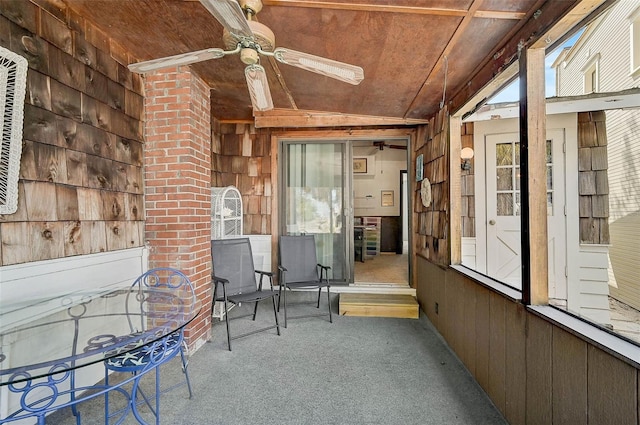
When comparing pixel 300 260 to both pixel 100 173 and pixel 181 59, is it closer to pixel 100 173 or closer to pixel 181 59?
pixel 100 173

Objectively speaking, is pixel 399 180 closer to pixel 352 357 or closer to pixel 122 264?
pixel 352 357

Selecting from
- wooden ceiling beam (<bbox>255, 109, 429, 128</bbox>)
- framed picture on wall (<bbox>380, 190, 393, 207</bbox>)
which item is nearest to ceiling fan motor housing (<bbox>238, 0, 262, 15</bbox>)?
wooden ceiling beam (<bbox>255, 109, 429, 128</bbox>)

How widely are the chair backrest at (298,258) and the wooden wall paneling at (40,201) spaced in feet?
7.71

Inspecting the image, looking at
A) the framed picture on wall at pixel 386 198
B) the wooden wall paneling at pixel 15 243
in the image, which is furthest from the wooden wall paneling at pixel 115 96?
the framed picture on wall at pixel 386 198

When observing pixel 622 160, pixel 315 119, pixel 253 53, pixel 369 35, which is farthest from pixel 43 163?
pixel 622 160

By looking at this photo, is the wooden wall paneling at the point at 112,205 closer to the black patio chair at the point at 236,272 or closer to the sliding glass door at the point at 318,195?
the black patio chair at the point at 236,272

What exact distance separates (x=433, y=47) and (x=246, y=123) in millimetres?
2766

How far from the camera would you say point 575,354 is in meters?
1.23

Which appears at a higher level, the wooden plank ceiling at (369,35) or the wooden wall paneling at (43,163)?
the wooden plank ceiling at (369,35)

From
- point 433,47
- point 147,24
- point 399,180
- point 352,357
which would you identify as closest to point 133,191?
point 147,24

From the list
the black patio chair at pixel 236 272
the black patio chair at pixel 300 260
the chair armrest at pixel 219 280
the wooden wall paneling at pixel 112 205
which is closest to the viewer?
the wooden wall paneling at pixel 112 205

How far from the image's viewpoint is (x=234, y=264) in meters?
3.20

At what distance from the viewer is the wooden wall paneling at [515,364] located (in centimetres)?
160

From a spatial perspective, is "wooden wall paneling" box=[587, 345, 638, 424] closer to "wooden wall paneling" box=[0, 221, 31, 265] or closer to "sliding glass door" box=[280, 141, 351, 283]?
"wooden wall paneling" box=[0, 221, 31, 265]
